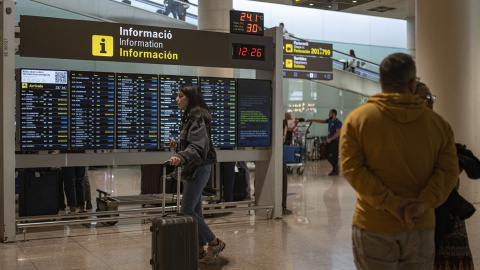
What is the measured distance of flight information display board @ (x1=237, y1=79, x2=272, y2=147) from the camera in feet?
26.7

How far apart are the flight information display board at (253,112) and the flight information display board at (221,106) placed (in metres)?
0.10

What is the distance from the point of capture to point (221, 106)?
8.05 m

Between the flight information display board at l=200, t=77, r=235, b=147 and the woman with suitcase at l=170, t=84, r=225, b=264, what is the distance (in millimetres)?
2447

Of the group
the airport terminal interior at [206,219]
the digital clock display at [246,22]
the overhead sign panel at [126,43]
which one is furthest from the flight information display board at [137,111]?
the digital clock display at [246,22]

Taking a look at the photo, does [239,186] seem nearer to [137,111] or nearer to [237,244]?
[137,111]

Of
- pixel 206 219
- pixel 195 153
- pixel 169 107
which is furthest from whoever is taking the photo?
pixel 206 219

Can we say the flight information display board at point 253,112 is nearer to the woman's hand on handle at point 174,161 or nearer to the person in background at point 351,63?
the woman's hand on handle at point 174,161

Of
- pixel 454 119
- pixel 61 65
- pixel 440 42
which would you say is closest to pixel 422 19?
pixel 440 42

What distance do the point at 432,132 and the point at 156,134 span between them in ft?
17.6

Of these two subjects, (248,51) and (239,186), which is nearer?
(248,51)

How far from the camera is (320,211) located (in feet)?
29.7

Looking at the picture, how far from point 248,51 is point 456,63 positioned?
11.8 feet

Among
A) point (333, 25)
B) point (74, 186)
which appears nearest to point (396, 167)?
point (74, 186)

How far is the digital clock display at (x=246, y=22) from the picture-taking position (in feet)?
26.2
